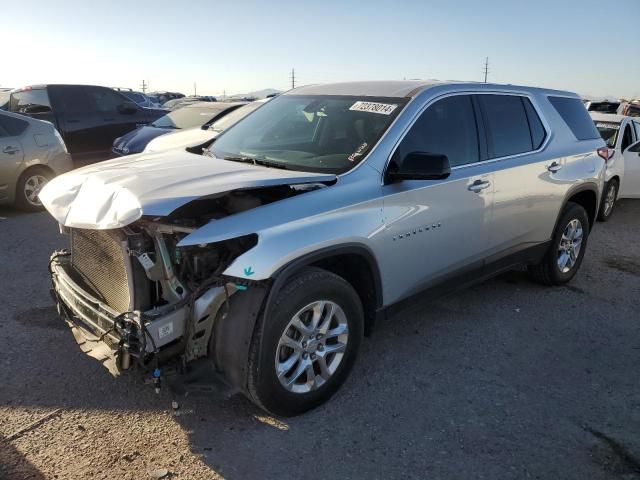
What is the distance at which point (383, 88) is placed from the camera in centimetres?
412

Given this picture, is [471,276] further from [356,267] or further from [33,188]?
[33,188]

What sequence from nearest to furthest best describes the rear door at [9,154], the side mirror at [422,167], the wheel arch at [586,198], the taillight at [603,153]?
the side mirror at [422,167] → the wheel arch at [586,198] → the taillight at [603,153] → the rear door at [9,154]

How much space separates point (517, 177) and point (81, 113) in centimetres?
874

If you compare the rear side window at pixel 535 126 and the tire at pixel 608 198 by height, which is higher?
the rear side window at pixel 535 126

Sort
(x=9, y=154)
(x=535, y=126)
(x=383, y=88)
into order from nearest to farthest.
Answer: (x=383, y=88) < (x=535, y=126) < (x=9, y=154)

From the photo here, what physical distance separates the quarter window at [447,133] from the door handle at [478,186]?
0.17 meters

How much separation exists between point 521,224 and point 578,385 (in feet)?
4.85

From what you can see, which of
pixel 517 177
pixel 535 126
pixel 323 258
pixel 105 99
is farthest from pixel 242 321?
pixel 105 99

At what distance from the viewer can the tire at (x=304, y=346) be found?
2910 mm

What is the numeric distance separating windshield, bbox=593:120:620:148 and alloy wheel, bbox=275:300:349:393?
299 inches

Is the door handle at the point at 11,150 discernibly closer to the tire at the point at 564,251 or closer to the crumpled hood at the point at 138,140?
the crumpled hood at the point at 138,140

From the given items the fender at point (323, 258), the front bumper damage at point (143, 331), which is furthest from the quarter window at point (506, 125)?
the front bumper damage at point (143, 331)

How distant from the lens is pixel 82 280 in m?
3.42

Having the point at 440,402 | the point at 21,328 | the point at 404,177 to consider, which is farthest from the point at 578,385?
the point at 21,328
